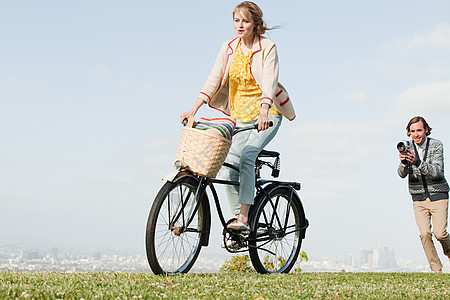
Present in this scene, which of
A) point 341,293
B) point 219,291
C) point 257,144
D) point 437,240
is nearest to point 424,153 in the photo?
point 437,240

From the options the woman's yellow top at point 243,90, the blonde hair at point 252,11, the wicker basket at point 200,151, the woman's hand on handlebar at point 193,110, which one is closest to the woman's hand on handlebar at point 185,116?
the woman's hand on handlebar at point 193,110

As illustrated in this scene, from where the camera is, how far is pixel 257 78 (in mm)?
5605

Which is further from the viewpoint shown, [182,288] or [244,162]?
[244,162]

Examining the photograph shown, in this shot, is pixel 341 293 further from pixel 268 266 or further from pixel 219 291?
pixel 268 266

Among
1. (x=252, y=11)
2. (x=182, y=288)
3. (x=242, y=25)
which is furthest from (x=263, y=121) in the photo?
(x=182, y=288)

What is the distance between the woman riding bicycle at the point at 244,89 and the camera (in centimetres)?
551

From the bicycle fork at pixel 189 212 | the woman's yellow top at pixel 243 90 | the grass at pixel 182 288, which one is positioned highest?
the woman's yellow top at pixel 243 90

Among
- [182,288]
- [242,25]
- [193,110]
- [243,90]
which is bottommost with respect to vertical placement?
[182,288]

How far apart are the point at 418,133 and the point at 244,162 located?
3.52 m

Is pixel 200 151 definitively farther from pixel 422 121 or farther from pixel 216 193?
pixel 422 121

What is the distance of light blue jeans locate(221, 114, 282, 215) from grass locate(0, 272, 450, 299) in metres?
0.99

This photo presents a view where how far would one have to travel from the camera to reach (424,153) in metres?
7.80

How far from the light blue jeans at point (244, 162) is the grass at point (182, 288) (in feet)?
3.25

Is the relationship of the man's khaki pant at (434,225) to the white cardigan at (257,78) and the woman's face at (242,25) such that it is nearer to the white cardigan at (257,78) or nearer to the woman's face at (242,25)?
the white cardigan at (257,78)
